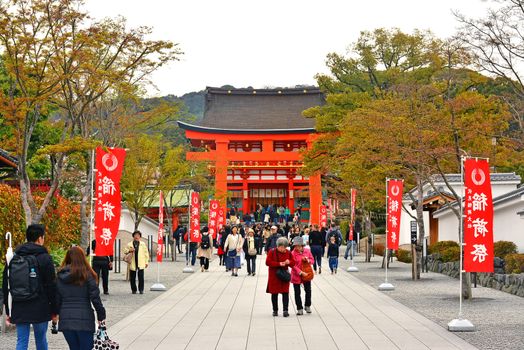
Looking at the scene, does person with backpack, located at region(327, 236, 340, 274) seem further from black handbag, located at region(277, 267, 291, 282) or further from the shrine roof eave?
the shrine roof eave

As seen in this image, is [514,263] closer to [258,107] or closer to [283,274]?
[283,274]

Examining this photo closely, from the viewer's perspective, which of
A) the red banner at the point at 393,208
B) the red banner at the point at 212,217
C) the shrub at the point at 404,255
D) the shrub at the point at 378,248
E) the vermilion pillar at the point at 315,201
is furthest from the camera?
the vermilion pillar at the point at 315,201

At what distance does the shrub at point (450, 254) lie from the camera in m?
27.3

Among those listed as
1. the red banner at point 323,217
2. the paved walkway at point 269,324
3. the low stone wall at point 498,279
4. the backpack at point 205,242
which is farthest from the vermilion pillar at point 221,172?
the paved walkway at point 269,324

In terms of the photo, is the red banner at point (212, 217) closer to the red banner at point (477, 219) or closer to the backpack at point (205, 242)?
the backpack at point (205, 242)

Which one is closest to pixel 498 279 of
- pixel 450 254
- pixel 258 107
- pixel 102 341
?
pixel 450 254

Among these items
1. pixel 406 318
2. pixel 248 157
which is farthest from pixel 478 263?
pixel 248 157

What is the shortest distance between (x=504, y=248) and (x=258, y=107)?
53733 mm

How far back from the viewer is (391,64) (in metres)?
40.5

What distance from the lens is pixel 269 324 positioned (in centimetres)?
1399

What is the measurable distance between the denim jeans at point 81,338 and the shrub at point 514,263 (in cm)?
1512

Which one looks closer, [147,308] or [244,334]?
[244,334]

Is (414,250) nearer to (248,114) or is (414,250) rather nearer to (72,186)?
(72,186)

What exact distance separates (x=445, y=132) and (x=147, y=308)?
27.5ft
